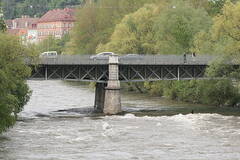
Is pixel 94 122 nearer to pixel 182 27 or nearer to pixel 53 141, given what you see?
pixel 53 141

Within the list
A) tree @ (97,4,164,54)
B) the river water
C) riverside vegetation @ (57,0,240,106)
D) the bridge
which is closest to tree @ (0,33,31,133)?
the river water

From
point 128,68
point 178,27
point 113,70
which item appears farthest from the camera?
point 178,27

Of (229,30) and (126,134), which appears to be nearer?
(126,134)

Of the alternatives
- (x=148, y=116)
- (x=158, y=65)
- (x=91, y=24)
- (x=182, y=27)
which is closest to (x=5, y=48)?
(x=148, y=116)

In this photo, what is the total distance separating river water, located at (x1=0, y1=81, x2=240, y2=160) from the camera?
52875 millimetres

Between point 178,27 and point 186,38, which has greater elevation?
point 178,27

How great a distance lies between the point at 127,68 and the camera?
8494 cm

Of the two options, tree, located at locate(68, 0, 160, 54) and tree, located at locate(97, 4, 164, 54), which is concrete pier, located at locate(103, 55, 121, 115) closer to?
tree, located at locate(97, 4, 164, 54)

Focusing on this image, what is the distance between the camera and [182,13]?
105625 millimetres

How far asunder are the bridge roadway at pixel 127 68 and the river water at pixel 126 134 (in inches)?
132

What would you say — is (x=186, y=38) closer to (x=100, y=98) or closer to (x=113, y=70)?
(x=100, y=98)

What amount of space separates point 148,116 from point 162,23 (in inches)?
1241

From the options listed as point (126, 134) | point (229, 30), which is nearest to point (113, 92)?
point (229, 30)

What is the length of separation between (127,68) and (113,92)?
4.61 metres
